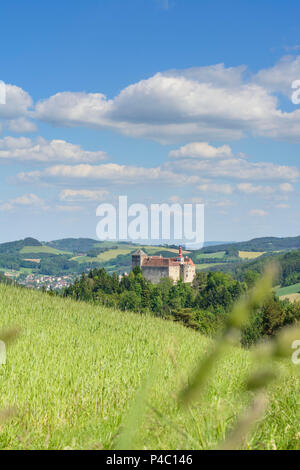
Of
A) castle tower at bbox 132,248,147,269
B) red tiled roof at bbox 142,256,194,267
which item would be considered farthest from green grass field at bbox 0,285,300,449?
castle tower at bbox 132,248,147,269

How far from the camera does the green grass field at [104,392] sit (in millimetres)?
2348

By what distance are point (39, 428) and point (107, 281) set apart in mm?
126721

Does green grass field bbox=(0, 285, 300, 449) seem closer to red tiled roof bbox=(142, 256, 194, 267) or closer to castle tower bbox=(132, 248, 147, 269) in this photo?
red tiled roof bbox=(142, 256, 194, 267)

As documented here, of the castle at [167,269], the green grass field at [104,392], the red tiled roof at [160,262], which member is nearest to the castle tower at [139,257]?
the castle at [167,269]

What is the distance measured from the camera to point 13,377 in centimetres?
621

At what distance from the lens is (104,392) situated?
237 inches

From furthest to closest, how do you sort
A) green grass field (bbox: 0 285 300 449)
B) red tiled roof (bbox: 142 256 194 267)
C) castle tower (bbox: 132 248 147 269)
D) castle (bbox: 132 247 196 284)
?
1. castle tower (bbox: 132 248 147 269)
2. red tiled roof (bbox: 142 256 194 267)
3. castle (bbox: 132 247 196 284)
4. green grass field (bbox: 0 285 300 449)

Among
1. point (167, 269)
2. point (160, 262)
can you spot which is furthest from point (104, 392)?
point (160, 262)

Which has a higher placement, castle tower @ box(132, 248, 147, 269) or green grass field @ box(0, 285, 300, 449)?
green grass field @ box(0, 285, 300, 449)

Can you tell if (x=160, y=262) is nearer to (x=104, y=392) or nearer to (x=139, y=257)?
(x=139, y=257)

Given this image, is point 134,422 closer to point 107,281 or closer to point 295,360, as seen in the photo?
point 295,360

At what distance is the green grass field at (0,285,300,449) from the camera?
235 cm

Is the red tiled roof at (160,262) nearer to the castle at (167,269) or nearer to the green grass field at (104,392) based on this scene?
the castle at (167,269)
